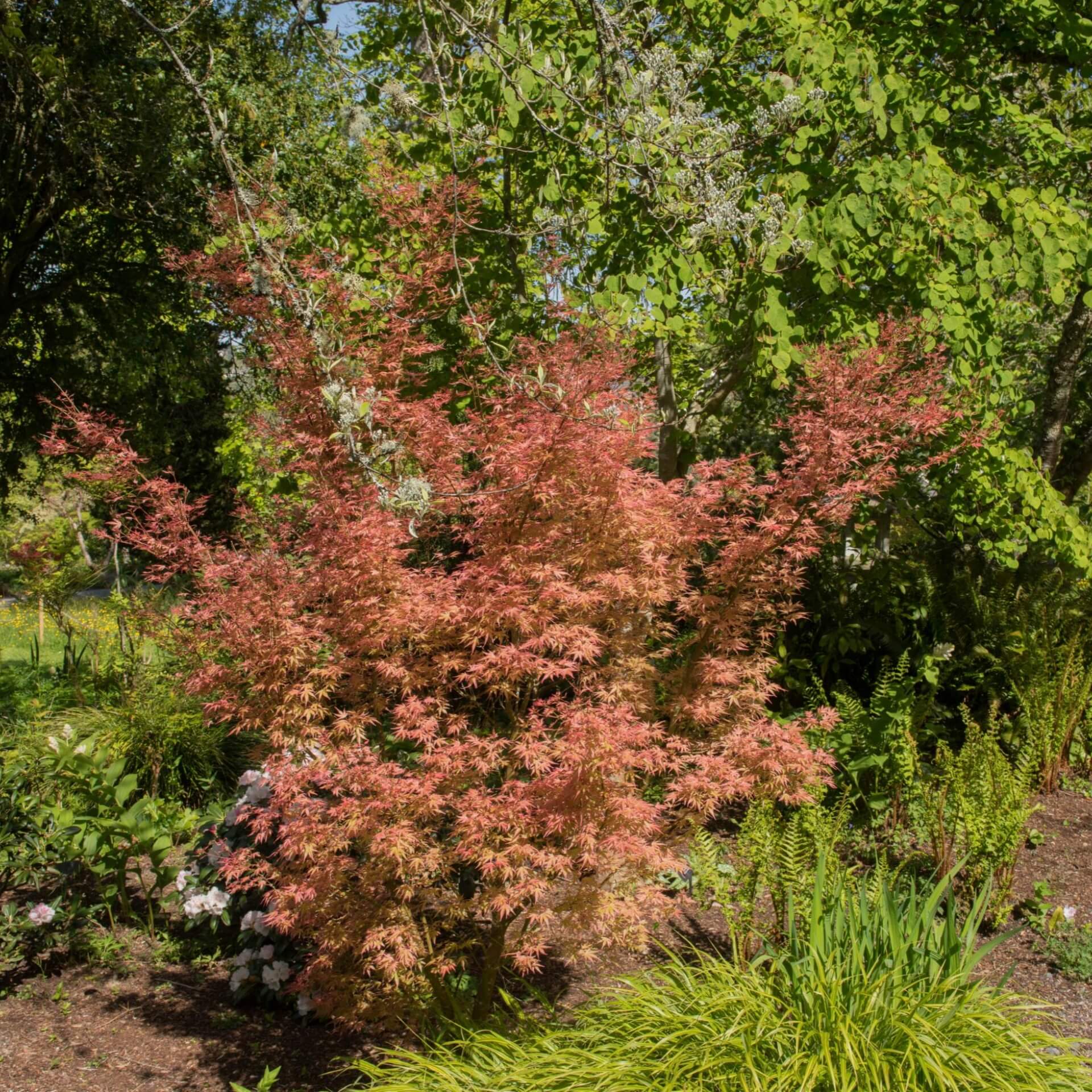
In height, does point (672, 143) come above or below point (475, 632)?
above

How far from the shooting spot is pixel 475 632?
2678mm

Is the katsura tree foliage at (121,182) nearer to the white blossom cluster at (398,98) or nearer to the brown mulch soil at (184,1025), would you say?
the white blossom cluster at (398,98)

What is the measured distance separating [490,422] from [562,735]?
1.02m

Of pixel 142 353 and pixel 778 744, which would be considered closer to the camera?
pixel 778 744

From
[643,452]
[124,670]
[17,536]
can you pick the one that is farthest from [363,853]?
[17,536]

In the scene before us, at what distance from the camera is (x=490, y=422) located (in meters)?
3.04

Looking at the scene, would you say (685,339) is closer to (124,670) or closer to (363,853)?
(124,670)

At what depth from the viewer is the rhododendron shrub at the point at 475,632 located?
2584 millimetres

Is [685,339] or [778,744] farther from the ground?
[685,339]

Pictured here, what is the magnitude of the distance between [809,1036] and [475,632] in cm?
133

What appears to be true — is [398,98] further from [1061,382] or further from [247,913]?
[1061,382]

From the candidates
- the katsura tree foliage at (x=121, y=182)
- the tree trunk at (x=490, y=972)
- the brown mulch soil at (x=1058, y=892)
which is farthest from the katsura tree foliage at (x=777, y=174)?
the tree trunk at (x=490, y=972)

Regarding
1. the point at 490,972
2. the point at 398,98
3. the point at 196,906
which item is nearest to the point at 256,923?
the point at 196,906

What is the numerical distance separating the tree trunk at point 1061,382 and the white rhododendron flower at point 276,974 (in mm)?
4808
